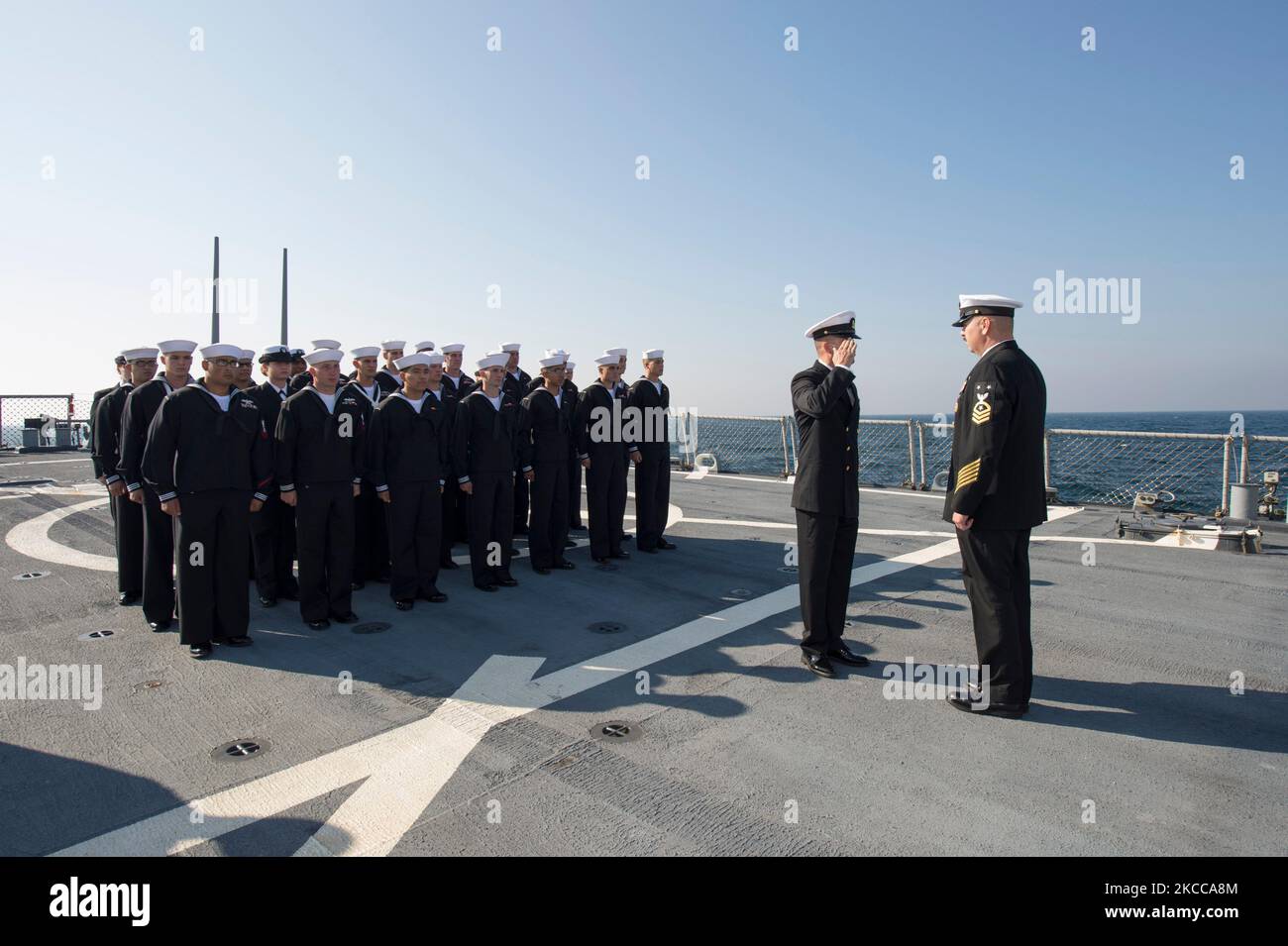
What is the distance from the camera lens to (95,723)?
4.21m

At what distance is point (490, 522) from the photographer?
7520mm

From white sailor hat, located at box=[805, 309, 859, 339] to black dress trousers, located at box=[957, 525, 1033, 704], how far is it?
1.49 metres

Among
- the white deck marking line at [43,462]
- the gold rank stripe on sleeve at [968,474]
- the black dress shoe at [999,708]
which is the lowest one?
the black dress shoe at [999,708]

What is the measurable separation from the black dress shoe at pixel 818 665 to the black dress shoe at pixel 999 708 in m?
0.80

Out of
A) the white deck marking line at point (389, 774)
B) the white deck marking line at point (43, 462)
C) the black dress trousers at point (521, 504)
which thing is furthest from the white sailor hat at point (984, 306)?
the white deck marking line at point (43, 462)

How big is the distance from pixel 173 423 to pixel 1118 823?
6.15m

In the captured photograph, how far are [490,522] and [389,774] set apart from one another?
404 cm

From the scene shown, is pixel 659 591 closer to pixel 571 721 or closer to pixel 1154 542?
pixel 571 721

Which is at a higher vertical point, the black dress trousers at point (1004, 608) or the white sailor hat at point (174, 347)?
the white sailor hat at point (174, 347)

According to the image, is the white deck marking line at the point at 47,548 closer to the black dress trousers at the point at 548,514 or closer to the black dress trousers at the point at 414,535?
the black dress trousers at the point at 414,535

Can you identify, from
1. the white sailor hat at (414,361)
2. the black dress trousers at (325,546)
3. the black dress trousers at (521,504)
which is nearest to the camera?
the black dress trousers at (325,546)

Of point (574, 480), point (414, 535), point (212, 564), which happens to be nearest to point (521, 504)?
point (574, 480)

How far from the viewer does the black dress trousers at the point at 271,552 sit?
6871 millimetres
